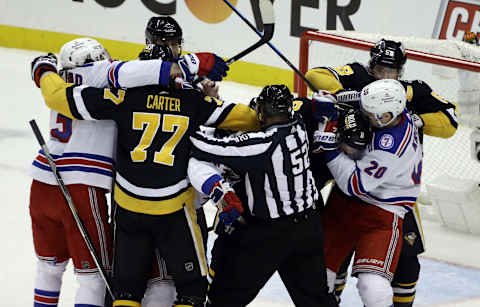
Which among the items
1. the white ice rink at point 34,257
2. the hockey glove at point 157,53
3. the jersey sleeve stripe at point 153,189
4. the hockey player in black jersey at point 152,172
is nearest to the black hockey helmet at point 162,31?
the hockey glove at point 157,53

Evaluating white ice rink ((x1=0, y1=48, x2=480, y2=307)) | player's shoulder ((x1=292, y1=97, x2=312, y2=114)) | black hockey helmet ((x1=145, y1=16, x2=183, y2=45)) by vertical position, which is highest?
black hockey helmet ((x1=145, y1=16, x2=183, y2=45))

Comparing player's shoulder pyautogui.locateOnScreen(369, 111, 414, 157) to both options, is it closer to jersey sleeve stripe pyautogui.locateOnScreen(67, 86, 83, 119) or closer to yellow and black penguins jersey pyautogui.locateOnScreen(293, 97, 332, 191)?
yellow and black penguins jersey pyautogui.locateOnScreen(293, 97, 332, 191)

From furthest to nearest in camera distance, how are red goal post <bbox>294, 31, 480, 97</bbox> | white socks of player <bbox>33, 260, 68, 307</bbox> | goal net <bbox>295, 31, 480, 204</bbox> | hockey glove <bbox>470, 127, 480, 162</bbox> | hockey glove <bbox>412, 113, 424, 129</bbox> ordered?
hockey glove <bbox>470, 127, 480, 162</bbox>
goal net <bbox>295, 31, 480, 204</bbox>
red goal post <bbox>294, 31, 480, 97</bbox>
hockey glove <bbox>412, 113, 424, 129</bbox>
white socks of player <bbox>33, 260, 68, 307</bbox>

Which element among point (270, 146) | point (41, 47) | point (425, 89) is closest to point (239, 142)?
point (270, 146)

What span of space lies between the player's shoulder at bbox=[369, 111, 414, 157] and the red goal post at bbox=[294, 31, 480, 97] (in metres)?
1.61

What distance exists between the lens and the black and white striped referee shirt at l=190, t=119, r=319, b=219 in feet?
9.50

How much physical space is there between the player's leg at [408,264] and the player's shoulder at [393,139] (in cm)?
49

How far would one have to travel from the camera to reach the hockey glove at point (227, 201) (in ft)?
9.29

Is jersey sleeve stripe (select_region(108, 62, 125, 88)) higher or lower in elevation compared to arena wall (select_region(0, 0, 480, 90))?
higher

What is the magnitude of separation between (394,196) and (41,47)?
6283mm

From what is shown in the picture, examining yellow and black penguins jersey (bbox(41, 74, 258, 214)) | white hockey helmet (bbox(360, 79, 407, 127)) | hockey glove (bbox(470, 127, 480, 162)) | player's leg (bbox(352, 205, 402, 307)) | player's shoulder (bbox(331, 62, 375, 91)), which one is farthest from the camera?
hockey glove (bbox(470, 127, 480, 162))

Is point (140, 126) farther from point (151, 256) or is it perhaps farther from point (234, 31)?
point (234, 31)

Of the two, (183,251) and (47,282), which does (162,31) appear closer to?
(183,251)

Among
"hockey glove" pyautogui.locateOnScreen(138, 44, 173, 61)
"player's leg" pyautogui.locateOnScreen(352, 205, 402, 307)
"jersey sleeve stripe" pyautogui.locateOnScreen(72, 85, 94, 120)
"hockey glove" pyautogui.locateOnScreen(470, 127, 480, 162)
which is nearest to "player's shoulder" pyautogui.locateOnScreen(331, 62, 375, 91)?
"player's leg" pyautogui.locateOnScreen(352, 205, 402, 307)
